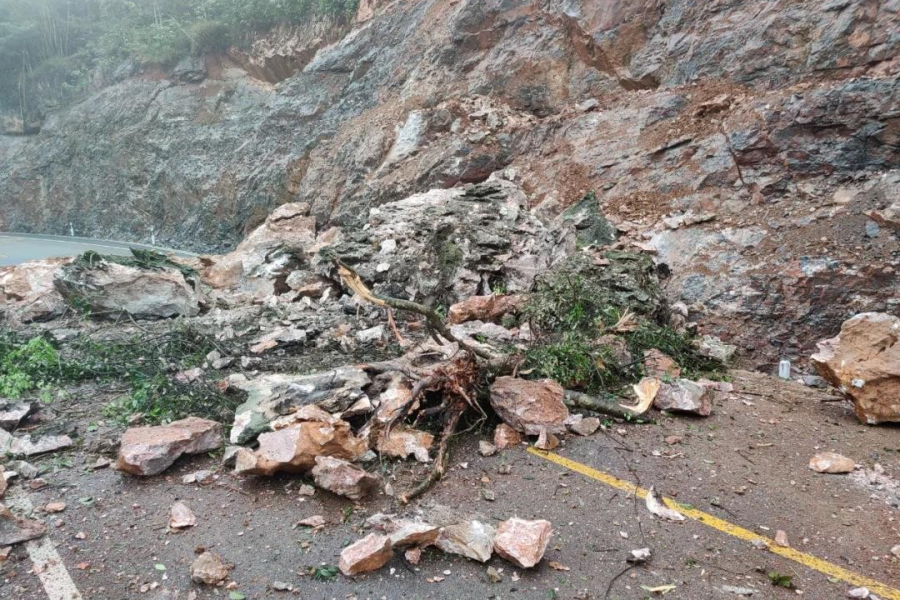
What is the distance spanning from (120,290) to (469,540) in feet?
22.1

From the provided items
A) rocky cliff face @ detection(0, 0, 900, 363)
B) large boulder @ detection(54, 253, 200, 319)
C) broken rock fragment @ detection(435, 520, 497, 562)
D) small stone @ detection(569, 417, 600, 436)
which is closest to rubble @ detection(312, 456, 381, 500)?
broken rock fragment @ detection(435, 520, 497, 562)

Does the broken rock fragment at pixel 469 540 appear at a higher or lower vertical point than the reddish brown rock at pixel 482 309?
higher

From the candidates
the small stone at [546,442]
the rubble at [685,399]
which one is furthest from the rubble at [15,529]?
the rubble at [685,399]

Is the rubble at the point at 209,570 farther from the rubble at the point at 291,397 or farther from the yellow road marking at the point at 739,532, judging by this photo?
the yellow road marking at the point at 739,532

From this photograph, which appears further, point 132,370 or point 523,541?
point 132,370

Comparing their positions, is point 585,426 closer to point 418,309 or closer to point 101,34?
point 418,309

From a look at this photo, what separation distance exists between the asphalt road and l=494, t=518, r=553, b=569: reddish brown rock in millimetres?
14021

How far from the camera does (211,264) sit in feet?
34.7

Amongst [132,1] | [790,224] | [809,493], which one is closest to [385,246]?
[790,224]

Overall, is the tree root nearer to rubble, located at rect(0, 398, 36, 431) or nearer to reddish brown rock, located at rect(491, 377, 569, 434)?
reddish brown rock, located at rect(491, 377, 569, 434)

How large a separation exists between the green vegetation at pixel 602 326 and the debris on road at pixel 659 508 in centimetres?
133

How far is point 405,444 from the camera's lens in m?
3.51

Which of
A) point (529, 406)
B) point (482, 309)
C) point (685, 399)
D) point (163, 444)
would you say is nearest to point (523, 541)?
point (529, 406)

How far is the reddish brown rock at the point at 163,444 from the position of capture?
3209 mm
